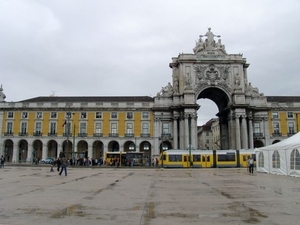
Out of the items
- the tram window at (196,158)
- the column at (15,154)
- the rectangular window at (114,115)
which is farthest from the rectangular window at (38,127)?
the tram window at (196,158)

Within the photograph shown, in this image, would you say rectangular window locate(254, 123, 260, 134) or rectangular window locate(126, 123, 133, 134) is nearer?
rectangular window locate(126, 123, 133, 134)

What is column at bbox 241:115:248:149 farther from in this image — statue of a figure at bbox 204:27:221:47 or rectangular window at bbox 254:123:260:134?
statue of a figure at bbox 204:27:221:47

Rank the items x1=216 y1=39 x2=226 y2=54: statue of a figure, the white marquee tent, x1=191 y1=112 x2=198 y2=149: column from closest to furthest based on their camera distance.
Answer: the white marquee tent
x1=191 y1=112 x2=198 y2=149: column
x1=216 y1=39 x2=226 y2=54: statue of a figure

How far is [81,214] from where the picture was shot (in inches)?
347

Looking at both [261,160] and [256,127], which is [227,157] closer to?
[261,160]

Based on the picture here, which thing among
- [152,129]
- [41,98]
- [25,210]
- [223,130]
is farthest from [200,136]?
[25,210]

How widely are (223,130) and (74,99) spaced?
35.9m

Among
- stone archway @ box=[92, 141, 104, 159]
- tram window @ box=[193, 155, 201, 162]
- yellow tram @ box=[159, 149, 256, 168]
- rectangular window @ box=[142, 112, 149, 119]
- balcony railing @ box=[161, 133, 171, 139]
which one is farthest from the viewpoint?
stone archway @ box=[92, 141, 104, 159]

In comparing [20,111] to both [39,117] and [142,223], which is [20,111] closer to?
[39,117]

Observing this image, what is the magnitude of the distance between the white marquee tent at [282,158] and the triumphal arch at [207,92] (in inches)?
1177

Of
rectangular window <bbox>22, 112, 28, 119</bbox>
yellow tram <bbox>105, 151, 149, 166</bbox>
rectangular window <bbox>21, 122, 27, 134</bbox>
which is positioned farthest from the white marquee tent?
rectangular window <bbox>22, 112, 28, 119</bbox>

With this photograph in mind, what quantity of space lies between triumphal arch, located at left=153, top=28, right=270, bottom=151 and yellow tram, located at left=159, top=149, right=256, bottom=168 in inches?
582

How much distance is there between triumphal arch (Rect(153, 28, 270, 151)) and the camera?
208ft

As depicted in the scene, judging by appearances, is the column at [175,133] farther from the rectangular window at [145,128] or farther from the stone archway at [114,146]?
the stone archway at [114,146]
